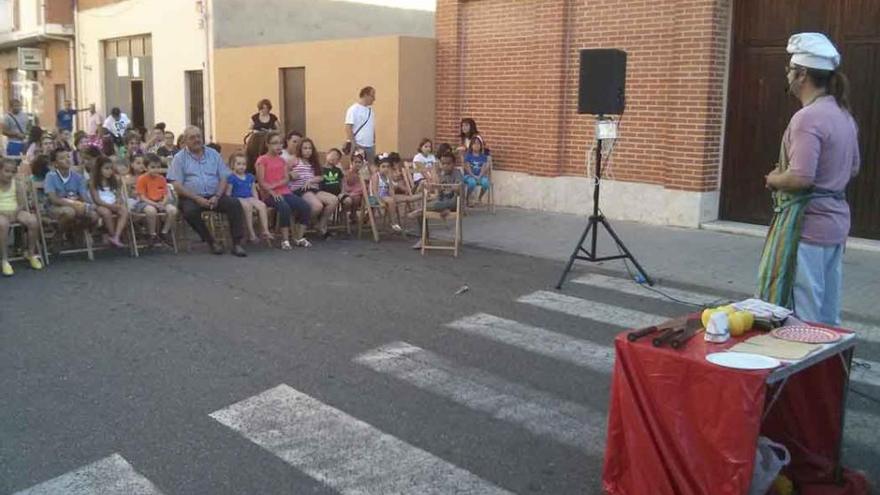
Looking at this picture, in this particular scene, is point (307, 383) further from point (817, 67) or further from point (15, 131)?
point (15, 131)

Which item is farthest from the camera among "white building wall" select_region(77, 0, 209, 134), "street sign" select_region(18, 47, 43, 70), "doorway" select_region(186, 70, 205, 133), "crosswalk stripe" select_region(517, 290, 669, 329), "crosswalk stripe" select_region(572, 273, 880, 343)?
"street sign" select_region(18, 47, 43, 70)

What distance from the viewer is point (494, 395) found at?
17.1 feet

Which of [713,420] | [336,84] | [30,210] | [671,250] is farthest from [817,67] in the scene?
[336,84]

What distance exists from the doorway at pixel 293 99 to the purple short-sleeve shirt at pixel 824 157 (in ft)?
44.0

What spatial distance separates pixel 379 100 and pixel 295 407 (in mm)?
10469

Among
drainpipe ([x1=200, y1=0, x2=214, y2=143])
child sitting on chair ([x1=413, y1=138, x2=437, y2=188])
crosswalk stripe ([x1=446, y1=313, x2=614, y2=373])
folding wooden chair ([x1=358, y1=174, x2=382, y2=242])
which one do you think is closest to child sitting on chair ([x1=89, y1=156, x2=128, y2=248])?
A: folding wooden chair ([x1=358, y1=174, x2=382, y2=242])

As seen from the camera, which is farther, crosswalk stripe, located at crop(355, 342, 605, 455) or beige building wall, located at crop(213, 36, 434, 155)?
beige building wall, located at crop(213, 36, 434, 155)

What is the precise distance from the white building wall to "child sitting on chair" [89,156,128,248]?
1105cm

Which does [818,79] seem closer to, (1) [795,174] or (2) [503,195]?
(1) [795,174]

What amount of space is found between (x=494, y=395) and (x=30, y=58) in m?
26.8

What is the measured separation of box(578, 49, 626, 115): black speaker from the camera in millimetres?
8289

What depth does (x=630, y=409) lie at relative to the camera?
357 centimetres

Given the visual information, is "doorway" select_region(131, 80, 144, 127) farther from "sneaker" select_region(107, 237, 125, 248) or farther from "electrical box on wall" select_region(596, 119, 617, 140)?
"electrical box on wall" select_region(596, 119, 617, 140)

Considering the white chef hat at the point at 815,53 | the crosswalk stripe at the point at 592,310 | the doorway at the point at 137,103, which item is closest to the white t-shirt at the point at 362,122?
the crosswalk stripe at the point at 592,310
